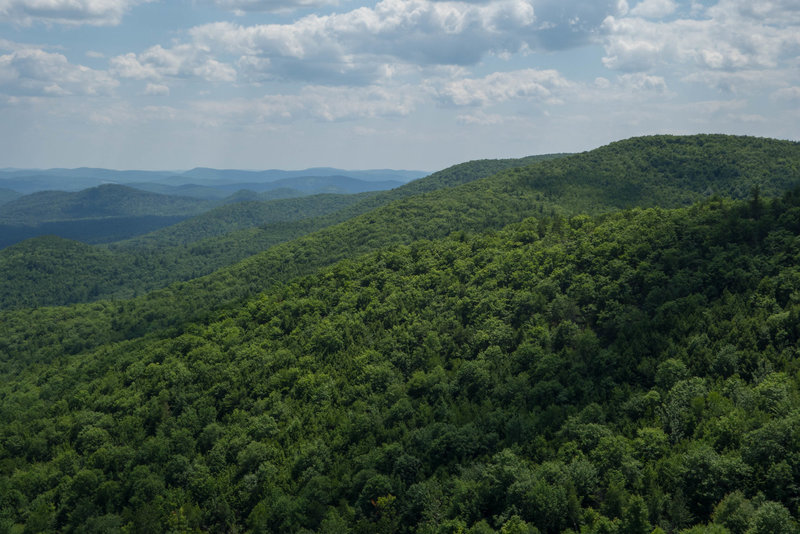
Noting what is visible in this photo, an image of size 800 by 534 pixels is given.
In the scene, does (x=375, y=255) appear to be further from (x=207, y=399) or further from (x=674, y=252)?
(x=674, y=252)

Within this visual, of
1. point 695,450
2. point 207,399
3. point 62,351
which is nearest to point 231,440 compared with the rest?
point 207,399

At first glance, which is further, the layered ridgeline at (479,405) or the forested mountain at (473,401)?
the forested mountain at (473,401)

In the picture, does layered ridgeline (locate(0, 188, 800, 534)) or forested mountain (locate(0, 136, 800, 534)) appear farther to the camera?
forested mountain (locate(0, 136, 800, 534))

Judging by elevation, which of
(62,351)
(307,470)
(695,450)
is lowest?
(62,351)

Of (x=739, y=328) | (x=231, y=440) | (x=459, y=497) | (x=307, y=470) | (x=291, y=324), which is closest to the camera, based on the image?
(x=459, y=497)

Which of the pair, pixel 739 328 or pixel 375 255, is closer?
pixel 739 328
